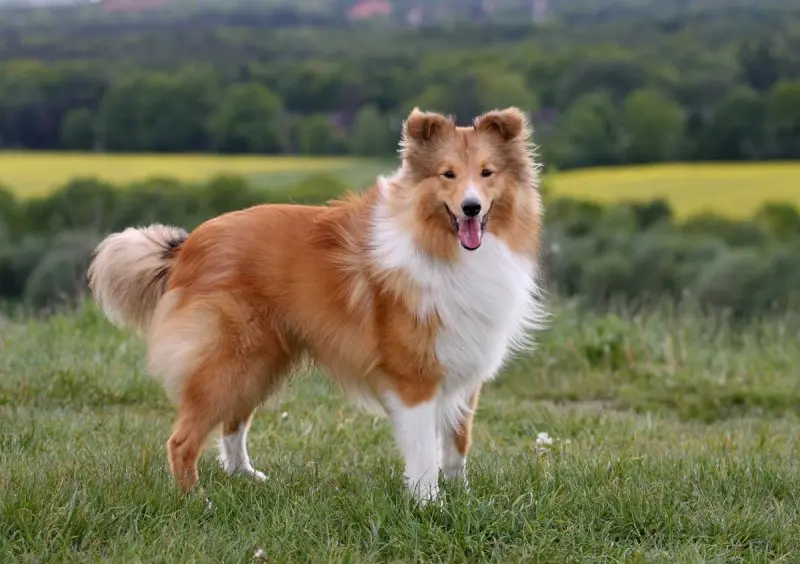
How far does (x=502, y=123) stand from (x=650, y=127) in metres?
26.1

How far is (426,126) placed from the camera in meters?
4.75

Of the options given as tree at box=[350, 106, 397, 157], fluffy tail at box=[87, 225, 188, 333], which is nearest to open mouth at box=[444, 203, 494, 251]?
fluffy tail at box=[87, 225, 188, 333]

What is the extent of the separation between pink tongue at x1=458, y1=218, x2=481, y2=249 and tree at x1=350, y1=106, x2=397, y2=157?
1983 centimetres

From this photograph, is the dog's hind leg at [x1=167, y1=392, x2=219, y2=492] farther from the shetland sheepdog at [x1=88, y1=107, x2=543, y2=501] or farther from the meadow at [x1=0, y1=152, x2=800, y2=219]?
the meadow at [x1=0, y1=152, x2=800, y2=219]

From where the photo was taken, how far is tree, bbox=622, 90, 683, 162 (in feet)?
97.9

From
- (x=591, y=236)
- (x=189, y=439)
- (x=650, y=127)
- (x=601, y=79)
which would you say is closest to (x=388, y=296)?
(x=189, y=439)

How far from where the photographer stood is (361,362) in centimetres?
486

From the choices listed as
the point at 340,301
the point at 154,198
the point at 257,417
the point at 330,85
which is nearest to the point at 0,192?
the point at 154,198

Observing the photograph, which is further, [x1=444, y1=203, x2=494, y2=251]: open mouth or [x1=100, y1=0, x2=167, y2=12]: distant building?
[x1=100, y1=0, x2=167, y2=12]: distant building

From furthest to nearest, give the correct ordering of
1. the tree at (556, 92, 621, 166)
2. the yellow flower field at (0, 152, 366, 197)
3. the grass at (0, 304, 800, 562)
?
the tree at (556, 92, 621, 166) → the yellow flower field at (0, 152, 366, 197) → the grass at (0, 304, 800, 562)

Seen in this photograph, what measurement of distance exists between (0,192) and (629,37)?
26712 millimetres

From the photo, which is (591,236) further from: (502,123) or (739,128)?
(502,123)

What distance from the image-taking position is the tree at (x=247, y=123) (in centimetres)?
2941

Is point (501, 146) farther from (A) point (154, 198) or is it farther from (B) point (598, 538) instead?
(A) point (154, 198)
